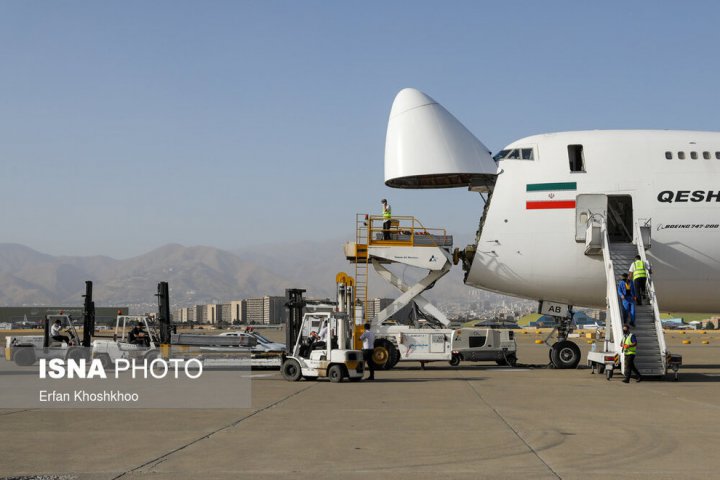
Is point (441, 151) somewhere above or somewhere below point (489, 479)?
above

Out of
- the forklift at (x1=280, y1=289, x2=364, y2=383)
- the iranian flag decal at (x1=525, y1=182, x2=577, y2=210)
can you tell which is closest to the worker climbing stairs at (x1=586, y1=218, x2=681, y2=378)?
the iranian flag decal at (x1=525, y1=182, x2=577, y2=210)

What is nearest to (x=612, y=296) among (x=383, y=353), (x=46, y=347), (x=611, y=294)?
(x=611, y=294)

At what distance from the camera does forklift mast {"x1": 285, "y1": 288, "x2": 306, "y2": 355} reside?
83.9 feet

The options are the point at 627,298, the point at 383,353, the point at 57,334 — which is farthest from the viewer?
the point at 57,334

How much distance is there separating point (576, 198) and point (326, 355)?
9.67 m

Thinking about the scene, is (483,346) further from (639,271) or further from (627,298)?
(639,271)

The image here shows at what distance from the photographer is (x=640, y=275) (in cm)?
2425

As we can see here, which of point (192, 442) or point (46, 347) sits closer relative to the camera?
point (192, 442)

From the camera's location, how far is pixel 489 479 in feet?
28.9

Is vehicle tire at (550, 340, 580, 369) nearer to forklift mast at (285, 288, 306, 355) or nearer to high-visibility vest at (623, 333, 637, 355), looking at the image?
high-visibility vest at (623, 333, 637, 355)

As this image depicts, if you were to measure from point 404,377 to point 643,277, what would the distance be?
25.5ft

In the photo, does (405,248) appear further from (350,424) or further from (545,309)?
(350,424)

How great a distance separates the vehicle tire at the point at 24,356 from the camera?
104 ft

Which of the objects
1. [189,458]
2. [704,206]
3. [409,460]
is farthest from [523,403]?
[704,206]
